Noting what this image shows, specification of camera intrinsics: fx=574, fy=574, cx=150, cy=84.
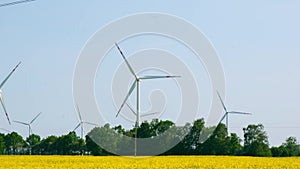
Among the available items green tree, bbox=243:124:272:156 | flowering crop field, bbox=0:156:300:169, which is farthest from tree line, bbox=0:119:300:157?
flowering crop field, bbox=0:156:300:169

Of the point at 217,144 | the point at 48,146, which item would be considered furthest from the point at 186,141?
the point at 48,146

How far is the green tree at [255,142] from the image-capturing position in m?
109

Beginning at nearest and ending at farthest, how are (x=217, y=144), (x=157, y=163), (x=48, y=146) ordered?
1. (x=157, y=163)
2. (x=217, y=144)
3. (x=48, y=146)

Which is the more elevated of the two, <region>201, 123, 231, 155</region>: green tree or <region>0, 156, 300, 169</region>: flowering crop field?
<region>201, 123, 231, 155</region>: green tree

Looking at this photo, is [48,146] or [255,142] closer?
[255,142]

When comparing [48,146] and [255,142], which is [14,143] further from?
[255,142]

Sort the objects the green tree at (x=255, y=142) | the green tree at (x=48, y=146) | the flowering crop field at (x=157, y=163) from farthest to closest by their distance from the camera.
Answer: the green tree at (x=48, y=146)
the green tree at (x=255, y=142)
the flowering crop field at (x=157, y=163)

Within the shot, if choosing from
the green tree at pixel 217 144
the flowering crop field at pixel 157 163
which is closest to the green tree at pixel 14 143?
the green tree at pixel 217 144

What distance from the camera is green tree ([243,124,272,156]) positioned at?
109 metres

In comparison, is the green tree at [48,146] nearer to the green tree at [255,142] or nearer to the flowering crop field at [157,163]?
the green tree at [255,142]

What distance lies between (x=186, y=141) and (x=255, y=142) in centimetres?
1489

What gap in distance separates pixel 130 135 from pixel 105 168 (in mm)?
100592

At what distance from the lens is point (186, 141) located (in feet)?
399

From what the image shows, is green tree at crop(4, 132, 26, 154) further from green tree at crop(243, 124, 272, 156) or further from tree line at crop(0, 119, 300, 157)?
green tree at crop(243, 124, 272, 156)
